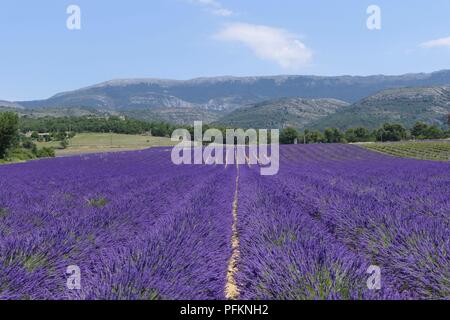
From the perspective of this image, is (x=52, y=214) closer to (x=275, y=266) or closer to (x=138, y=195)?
(x=138, y=195)

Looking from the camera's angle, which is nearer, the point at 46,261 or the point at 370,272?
the point at 370,272

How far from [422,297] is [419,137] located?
92286mm

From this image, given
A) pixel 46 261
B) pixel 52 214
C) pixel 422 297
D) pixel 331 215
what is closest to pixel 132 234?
pixel 52 214

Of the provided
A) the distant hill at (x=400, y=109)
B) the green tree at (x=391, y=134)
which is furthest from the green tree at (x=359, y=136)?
the distant hill at (x=400, y=109)

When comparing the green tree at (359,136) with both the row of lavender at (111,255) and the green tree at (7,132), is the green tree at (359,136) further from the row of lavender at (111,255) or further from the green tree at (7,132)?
the row of lavender at (111,255)

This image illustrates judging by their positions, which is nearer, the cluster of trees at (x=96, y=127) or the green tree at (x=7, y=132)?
the green tree at (x=7, y=132)

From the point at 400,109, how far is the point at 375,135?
78584 millimetres

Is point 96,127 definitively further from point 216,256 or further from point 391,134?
point 216,256

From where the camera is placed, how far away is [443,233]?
4039 mm

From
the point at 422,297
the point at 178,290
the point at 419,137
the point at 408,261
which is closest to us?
the point at 178,290

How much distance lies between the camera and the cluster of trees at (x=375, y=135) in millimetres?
84938

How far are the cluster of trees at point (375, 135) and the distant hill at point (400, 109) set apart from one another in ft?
171

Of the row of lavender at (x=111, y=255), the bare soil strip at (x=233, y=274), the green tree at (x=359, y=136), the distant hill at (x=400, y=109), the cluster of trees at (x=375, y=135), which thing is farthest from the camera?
the distant hill at (x=400, y=109)

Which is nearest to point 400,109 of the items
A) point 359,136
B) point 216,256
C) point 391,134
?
point 359,136
